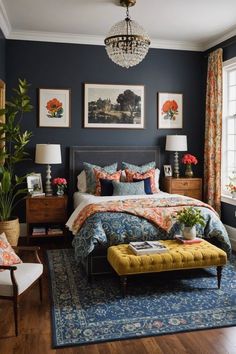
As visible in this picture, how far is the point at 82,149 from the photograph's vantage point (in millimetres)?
5980

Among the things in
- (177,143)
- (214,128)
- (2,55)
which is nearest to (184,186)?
(177,143)

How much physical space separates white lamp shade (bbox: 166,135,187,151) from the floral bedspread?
66.1 inches

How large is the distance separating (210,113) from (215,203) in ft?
4.91

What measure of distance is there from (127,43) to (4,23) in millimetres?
2218

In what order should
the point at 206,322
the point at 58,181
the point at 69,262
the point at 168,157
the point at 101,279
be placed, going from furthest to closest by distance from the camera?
1. the point at 168,157
2. the point at 58,181
3. the point at 69,262
4. the point at 101,279
5. the point at 206,322

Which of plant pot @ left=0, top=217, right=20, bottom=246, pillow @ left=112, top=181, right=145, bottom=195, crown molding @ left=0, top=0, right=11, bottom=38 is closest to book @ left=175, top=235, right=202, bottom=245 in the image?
pillow @ left=112, top=181, right=145, bottom=195

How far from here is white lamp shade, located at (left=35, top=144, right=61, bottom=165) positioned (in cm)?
547

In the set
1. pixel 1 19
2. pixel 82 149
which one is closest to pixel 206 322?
pixel 82 149

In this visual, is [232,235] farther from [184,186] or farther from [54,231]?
[54,231]

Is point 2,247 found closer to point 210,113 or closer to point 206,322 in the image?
point 206,322

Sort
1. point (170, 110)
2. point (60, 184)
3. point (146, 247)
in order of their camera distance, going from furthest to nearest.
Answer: point (170, 110)
point (60, 184)
point (146, 247)

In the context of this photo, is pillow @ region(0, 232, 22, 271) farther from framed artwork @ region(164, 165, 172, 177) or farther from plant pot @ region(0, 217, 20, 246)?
framed artwork @ region(164, 165, 172, 177)

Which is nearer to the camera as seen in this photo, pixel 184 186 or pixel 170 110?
pixel 184 186

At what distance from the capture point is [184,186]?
6.05m
